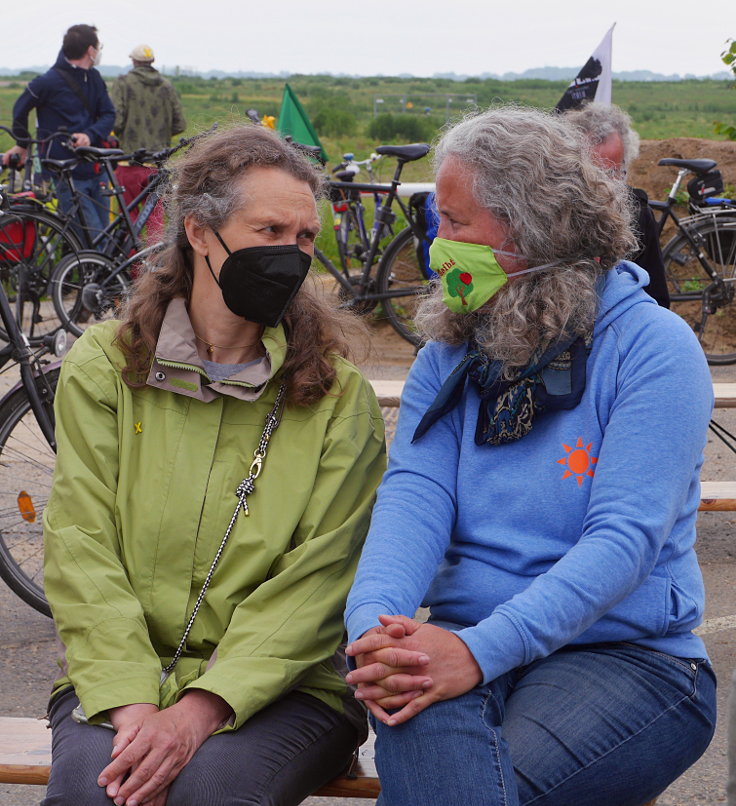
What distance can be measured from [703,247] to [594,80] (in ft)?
8.06

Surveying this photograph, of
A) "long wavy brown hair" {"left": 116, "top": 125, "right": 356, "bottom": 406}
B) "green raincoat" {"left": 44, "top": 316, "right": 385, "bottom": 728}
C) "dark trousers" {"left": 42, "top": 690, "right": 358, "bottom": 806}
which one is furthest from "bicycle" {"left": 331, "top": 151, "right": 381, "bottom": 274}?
"dark trousers" {"left": 42, "top": 690, "right": 358, "bottom": 806}

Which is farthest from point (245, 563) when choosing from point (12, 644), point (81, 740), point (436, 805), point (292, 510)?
point (12, 644)

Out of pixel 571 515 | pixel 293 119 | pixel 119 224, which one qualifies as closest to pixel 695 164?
pixel 293 119

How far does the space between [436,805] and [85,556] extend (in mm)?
898

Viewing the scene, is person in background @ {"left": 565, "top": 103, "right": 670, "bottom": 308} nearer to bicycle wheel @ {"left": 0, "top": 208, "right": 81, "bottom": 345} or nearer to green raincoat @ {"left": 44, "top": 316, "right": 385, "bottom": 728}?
green raincoat @ {"left": 44, "top": 316, "right": 385, "bottom": 728}

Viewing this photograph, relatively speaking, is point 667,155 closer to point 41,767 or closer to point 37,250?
point 37,250

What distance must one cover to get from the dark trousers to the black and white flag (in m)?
4.62

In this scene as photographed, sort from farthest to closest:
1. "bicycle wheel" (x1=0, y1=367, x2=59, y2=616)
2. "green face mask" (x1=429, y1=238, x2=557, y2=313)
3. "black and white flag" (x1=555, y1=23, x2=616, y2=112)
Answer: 1. "black and white flag" (x1=555, y1=23, x2=616, y2=112)
2. "bicycle wheel" (x1=0, y1=367, x2=59, y2=616)
3. "green face mask" (x1=429, y1=238, x2=557, y2=313)

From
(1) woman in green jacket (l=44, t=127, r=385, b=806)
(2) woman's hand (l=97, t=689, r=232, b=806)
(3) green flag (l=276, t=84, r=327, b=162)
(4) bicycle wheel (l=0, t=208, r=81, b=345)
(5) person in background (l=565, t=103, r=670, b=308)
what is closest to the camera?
(2) woman's hand (l=97, t=689, r=232, b=806)

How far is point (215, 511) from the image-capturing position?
7.82ft

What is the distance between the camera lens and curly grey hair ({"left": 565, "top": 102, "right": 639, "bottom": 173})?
4.52 meters

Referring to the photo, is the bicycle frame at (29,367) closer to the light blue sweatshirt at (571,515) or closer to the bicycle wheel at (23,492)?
the bicycle wheel at (23,492)

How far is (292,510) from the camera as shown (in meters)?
2.38

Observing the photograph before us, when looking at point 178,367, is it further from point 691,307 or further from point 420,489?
point 691,307
